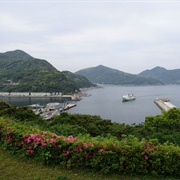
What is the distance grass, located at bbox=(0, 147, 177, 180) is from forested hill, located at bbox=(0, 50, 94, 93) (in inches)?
3119

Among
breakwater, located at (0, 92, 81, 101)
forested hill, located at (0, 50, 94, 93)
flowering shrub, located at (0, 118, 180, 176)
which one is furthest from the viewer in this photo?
forested hill, located at (0, 50, 94, 93)

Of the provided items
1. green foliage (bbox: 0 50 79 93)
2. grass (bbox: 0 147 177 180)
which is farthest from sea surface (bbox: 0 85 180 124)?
grass (bbox: 0 147 177 180)

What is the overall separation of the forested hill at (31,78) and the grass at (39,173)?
7923 cm

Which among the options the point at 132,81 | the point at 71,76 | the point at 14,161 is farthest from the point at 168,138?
the point at 132,81

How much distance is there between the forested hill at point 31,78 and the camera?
275 ft

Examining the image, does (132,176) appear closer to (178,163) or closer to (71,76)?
(178,163)

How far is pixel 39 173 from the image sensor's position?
12.3 feet

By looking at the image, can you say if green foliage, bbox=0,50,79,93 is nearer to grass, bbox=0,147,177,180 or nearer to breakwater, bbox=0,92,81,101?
breakwater, bbox=0,92,81,101

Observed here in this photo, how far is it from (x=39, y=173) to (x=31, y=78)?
94.2 meters

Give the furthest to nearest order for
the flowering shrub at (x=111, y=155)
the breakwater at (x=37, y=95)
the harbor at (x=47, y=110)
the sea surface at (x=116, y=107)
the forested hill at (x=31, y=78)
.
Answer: the forested hill at (x=31, y=78) → the breakwater at (x=37, y=95) → the harbor at (x=47, y=110) → the sea surface at (x=116, y=107) → the flowering shrub at (x=111, y=155)

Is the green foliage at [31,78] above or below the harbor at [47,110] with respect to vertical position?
above

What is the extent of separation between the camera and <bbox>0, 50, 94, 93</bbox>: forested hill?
275 ft

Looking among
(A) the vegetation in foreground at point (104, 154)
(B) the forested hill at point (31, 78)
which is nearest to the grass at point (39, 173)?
(A) the vegetation in foreground at point (104, 154)

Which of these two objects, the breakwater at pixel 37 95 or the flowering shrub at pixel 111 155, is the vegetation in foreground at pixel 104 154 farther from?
the breakwater at pixel 37 95
